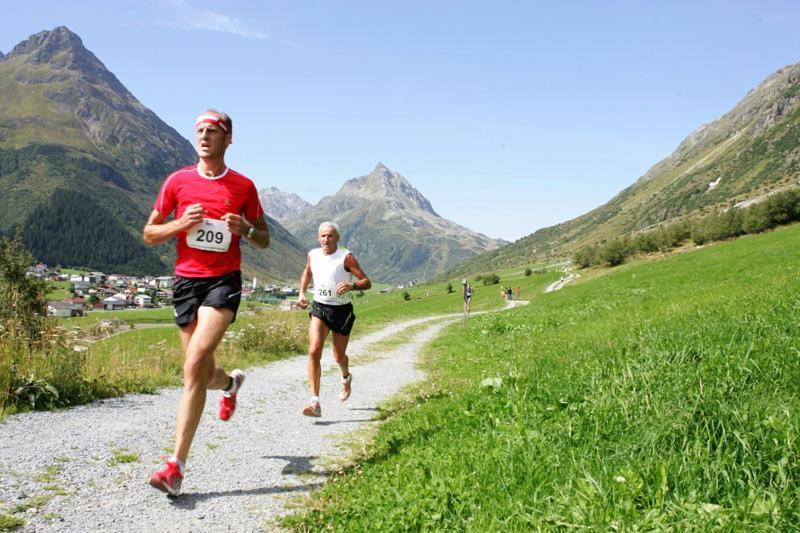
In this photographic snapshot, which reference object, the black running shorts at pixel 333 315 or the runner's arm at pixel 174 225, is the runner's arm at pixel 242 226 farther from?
the black running shorts at pixel 333 315

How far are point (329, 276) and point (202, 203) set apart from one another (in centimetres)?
305

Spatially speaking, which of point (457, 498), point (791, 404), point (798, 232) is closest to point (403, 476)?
point (457, 498)

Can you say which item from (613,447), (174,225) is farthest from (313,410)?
(613,447)

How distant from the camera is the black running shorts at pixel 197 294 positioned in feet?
16.7

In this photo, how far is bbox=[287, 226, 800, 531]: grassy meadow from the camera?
284 centimetres

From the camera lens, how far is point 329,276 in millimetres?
7930

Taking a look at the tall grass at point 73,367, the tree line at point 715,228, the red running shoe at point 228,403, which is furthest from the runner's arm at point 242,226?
the tree line at point 715,228

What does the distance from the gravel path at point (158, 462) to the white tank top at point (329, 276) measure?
182 centimetres

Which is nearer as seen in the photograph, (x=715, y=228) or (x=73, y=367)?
(x=73, y=367)

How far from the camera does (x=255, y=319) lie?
16516 millimetres

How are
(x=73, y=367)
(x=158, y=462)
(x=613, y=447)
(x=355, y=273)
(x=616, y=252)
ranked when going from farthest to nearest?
(x=616, y=252) < (x=355, y=273) < (x=73, y=367) < (x=158, y=462) < (x=613, y=447)

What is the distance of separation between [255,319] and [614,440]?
1417cm

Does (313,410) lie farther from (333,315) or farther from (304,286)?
(304,286)

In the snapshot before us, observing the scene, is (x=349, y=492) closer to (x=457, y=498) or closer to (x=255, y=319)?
(x=457, y=498)
